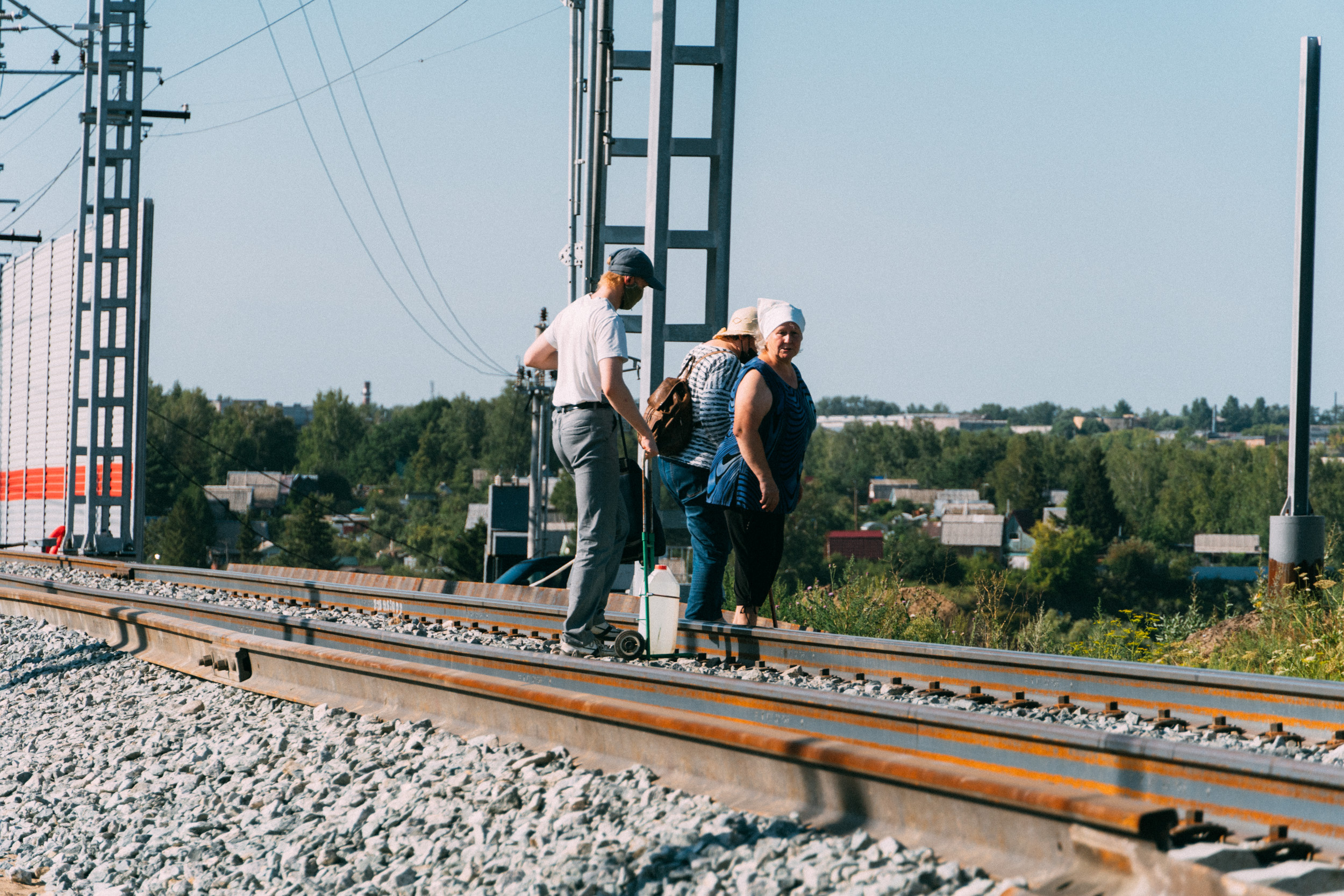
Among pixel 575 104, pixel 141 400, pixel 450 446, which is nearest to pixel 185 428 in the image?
pixel 450 446

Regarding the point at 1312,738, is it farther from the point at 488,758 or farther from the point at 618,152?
the point at 618,152

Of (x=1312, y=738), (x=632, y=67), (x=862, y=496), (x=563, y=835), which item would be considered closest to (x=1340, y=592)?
(x=1312, y=738)

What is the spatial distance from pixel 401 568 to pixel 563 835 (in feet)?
374

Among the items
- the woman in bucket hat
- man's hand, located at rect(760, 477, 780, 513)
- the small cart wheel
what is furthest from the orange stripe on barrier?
man's hand, located at rect(760, 477, 780, 513)

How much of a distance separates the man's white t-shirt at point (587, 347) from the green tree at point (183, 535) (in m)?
96.9

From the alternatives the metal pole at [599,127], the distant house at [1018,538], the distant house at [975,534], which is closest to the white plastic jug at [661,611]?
the metal pole at [599,127]

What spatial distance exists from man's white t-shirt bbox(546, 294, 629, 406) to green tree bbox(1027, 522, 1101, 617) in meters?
102

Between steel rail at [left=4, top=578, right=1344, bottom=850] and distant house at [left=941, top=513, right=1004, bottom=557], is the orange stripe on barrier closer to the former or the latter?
steel rail at [left=4, top=578, right=1344, bottom=850]

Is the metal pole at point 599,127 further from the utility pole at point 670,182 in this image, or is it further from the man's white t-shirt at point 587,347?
the man's white t-shirt at point 587,347

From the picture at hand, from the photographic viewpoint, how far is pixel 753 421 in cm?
631

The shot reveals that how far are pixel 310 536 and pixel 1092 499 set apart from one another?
79.5 metres

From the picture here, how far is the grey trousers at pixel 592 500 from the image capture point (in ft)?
19.7

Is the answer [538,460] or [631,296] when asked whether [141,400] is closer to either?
[538,460]

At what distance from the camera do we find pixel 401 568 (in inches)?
4505
